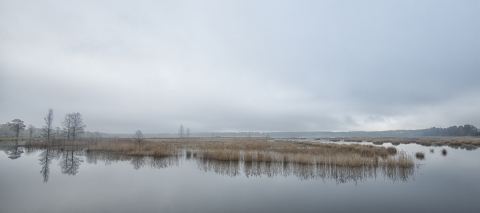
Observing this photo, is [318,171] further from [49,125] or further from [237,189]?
[49,125]

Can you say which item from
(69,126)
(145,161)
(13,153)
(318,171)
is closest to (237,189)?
(318,171)

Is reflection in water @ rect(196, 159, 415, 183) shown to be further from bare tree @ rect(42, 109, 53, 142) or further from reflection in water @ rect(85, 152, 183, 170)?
bare tree @ rect(42, 109, 53, 142)

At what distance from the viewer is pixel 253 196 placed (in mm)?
11031

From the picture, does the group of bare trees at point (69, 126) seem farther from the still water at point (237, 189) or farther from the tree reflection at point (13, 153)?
the still water at point (237, 189)

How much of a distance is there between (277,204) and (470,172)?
16.6 metres

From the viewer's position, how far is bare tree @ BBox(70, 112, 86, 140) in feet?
165

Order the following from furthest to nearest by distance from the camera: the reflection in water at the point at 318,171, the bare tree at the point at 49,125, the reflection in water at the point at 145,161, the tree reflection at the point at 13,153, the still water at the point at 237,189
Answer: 1. the bare tree at the point at 49,125
2. the tree reflection at the point at 13,153
3. the reflection in water at the point at 145,161
4. the reflection in water at the point at 318,171
5. the still water at the point at 237,189

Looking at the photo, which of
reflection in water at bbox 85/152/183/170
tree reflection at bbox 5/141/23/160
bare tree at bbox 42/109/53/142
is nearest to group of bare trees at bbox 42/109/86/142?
bare tree at bbox 42/109/53/142

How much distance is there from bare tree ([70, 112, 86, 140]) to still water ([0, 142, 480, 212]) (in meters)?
36.6

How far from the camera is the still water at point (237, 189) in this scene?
9.55m

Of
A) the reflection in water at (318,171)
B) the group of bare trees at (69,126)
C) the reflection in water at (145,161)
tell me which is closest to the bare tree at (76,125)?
the group of bare trees at (69,126)

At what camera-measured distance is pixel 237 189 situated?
12.3m

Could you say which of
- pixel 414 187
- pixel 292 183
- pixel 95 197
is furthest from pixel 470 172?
pixel 95 197

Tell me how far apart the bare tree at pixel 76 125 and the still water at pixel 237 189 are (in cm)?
3664
